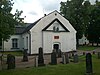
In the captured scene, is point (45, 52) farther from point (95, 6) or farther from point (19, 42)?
point (95, 6)

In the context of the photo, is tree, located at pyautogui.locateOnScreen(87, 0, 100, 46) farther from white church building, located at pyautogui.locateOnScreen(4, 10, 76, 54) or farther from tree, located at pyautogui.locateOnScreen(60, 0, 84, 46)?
white church building, located at pyautogui.locateOnScreen(4, 10, 76, 54)

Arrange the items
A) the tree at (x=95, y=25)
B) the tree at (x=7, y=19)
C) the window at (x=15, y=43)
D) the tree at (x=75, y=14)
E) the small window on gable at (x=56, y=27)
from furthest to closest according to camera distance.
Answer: the tree at (x=95, y=25), the tree at (x=75, y=14), the window at (x=15, y=43), the small window on gable at (x=56, y=27), the tree at (x=7, y=19)

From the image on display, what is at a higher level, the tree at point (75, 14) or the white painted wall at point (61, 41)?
the tree at point (75, 14)

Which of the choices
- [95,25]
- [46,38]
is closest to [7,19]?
[46,38]

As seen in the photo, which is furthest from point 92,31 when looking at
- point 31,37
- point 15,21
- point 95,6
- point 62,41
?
point 15,21

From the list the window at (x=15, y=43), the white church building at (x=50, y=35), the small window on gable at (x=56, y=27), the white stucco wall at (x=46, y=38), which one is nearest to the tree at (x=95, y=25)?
the white church building at (x=50, y=35)

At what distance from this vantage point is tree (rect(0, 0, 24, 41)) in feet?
77.8

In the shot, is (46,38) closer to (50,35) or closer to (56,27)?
(50,35)

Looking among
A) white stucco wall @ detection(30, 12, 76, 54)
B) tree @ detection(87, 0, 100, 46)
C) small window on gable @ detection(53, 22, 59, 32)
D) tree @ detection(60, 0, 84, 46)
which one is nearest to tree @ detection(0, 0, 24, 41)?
white stucco wall @ detection(30, 12, 76, 54)

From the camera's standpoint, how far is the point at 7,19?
2564cm

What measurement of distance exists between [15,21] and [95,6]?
46561mm

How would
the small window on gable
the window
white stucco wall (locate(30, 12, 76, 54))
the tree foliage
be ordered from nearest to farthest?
1. white stucco wall (locate(30, 12, 76, 54))
2. the small window on gable
3. the window
4. the tree foliage

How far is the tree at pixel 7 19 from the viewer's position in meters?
23.7

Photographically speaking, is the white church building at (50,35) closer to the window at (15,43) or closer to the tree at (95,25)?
the window at (15,43)
